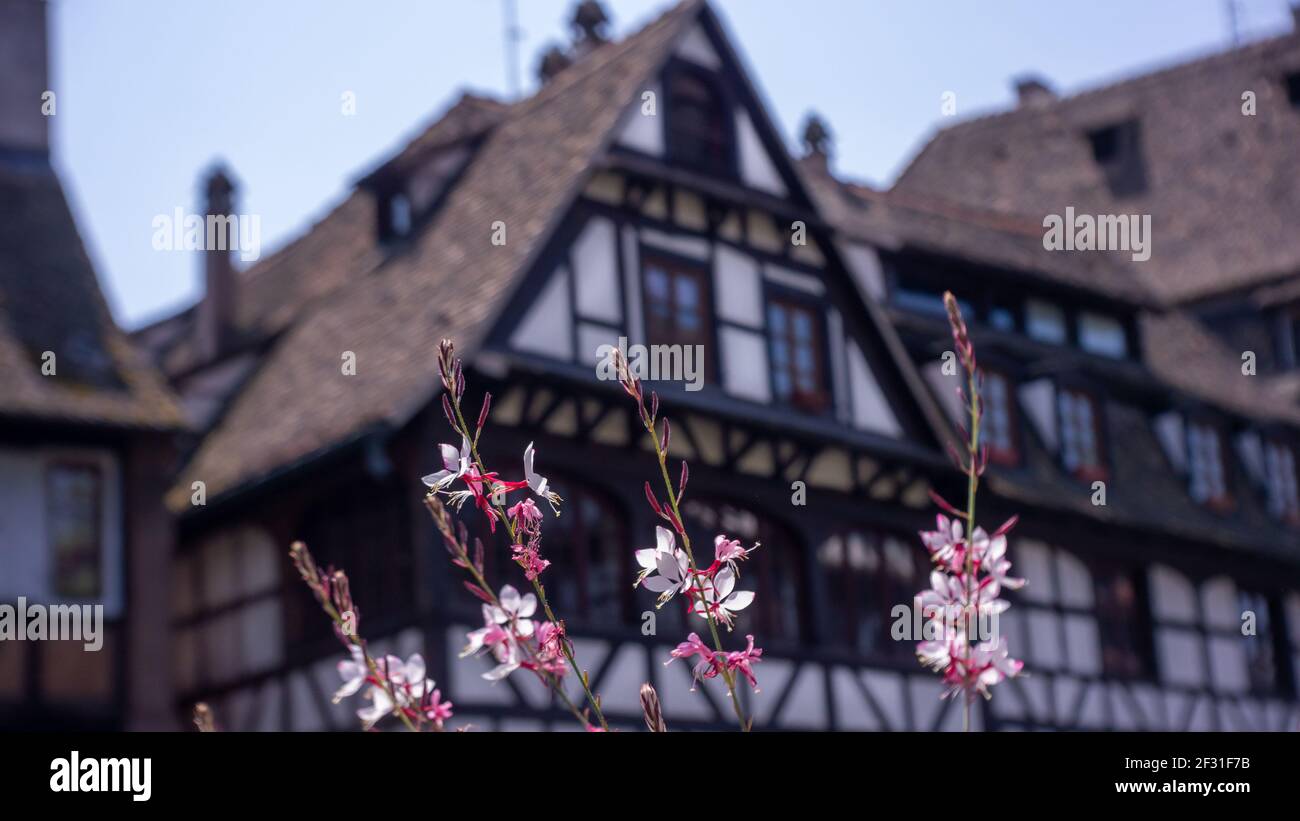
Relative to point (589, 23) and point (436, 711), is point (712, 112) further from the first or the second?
point (436, 711)

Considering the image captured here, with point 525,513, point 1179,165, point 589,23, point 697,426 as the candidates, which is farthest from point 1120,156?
point 525,513

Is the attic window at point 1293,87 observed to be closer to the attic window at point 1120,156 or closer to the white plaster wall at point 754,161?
the attic window at point 1120,156

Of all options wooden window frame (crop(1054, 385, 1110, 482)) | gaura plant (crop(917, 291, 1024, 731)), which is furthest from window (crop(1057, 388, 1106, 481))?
gaura plant (crop(917, 291, 1024, 731))

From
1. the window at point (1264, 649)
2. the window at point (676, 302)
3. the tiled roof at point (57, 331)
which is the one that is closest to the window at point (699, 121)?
the window at point (676, 302)

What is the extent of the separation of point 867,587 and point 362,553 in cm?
541

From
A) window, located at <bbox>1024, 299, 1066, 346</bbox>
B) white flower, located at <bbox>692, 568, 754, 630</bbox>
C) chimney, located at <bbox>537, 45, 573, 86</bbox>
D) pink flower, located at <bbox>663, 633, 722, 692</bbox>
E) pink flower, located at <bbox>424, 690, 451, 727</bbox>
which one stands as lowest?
pink flower, located at <bbox>424, 690, 451, 727</bbox>

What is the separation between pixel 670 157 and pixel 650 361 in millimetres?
2177

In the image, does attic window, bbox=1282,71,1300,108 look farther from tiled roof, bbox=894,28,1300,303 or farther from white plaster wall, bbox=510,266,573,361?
white plaster wall, bbox=510,266,573,361

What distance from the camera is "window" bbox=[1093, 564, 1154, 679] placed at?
22.9m

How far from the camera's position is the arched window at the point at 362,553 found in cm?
1661

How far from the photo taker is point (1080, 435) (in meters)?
24.0

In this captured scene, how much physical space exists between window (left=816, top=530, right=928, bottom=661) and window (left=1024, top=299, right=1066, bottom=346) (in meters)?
5.37
